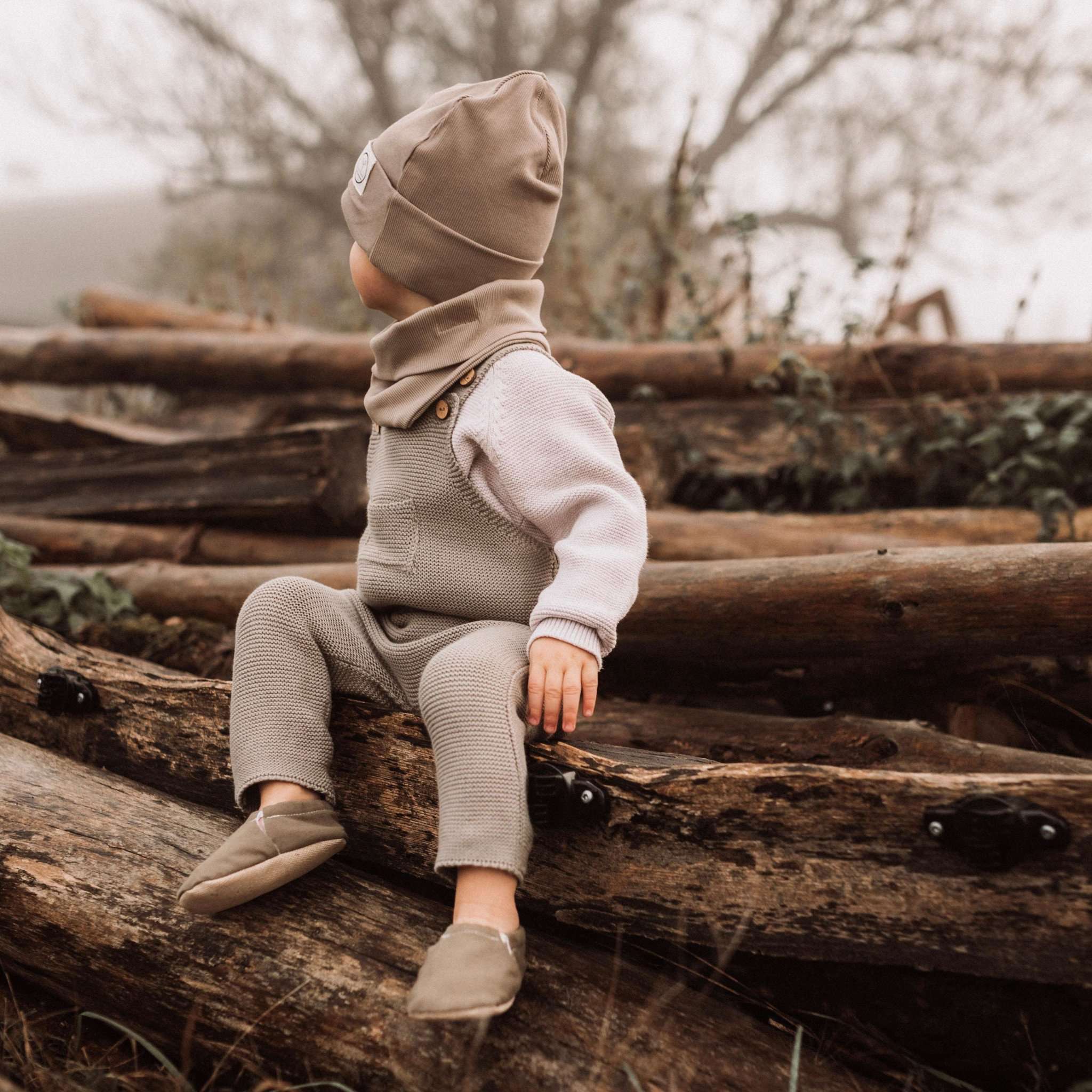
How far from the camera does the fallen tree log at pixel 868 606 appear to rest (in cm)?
225

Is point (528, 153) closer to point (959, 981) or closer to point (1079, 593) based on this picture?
point (1079, 593)

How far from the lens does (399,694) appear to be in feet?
6.88

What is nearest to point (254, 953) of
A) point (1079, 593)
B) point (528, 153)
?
point (528, 153)

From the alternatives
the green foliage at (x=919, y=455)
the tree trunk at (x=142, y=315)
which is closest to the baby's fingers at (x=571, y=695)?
the green foliage at (x=919, y=455)

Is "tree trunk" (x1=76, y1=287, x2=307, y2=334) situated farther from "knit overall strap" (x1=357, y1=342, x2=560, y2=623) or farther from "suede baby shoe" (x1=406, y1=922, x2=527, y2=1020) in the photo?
"suede baby shoe" (x1=406, y1=922, x2=527, y2=1020)

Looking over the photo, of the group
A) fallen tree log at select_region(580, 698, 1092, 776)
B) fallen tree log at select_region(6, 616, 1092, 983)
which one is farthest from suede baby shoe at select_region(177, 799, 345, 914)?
fallen tree log at select_region(580, 698, 1092, 776)

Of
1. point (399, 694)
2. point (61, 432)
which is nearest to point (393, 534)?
point (399, 694)

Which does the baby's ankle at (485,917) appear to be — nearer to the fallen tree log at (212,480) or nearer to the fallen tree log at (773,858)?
the fallen tree log at (773,858)

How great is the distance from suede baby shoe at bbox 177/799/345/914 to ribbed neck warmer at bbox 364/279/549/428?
88cm

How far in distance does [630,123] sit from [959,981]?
1250cm

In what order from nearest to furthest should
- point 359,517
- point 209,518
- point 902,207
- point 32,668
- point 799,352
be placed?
point 32,668 → point 359,517 → point 209,518 → point 799,352 → point 902,207

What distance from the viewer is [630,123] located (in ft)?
40.4

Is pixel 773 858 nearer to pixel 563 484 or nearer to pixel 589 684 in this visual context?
pixel 589 684

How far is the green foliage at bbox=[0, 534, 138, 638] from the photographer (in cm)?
342
